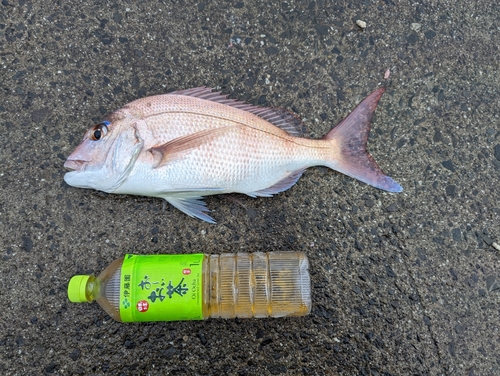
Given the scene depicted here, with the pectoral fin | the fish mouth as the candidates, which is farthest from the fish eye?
the pectoral fin

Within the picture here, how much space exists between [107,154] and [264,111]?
35.8 inches

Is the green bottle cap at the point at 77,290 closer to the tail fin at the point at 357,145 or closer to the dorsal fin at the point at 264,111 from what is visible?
the dorsal fin at the point at 264,111

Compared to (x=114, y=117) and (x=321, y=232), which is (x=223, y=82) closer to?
(x=114, y=117)

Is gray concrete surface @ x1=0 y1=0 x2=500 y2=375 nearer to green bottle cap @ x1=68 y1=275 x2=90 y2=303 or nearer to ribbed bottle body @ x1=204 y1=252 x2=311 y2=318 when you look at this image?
ribbed bottle body @ x1=204 y1=252 x2=311 y2=318

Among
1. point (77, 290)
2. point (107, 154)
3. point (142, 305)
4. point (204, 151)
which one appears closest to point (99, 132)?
point (107, 154)

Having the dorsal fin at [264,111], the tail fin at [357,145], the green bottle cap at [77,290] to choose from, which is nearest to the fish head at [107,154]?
the dorsal fin at [264,111]

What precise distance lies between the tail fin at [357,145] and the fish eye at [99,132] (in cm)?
121

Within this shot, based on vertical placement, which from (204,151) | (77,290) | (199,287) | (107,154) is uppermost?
→ (107,154)

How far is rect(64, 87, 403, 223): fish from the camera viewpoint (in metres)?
1.92

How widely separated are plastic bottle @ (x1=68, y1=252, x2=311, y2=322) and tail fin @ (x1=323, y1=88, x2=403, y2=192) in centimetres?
57

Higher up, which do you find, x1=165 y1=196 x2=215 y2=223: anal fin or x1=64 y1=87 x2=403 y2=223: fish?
x1=64 y1=87 x2=403 y2=223: fish

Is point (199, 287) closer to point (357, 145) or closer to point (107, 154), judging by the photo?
point (107, 154)

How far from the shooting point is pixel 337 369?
2.06 m

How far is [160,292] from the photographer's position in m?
1.79
